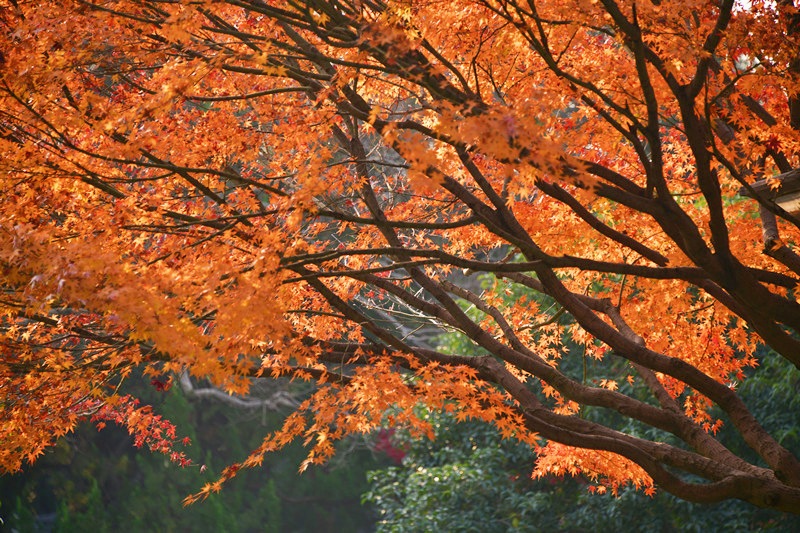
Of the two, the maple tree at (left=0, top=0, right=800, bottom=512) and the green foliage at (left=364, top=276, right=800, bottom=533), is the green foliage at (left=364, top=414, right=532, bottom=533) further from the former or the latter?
the maple tree at (left=0, top=0, right=800, bottom=512)

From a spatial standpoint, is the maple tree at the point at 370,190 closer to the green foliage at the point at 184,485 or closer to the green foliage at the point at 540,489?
the green foliage at the point at 540,489

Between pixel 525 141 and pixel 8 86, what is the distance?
256 cm

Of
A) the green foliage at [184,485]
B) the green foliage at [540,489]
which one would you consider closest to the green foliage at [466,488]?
the green foliage at [540,489]

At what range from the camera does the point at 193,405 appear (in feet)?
50.4

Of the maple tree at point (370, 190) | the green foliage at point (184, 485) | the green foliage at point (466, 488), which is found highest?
the maple tree at point (370, 190)

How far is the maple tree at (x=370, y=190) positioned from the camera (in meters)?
3.44

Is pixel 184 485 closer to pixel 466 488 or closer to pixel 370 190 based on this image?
pixel 466 488

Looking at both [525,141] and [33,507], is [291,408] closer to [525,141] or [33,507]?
[33,507]

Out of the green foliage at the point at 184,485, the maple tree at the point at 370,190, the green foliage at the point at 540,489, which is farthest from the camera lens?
the green foliage at the point at 184,485

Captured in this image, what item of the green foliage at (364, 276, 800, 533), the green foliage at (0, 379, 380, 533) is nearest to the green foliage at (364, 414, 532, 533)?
the green foliage at (364, 276, 800, 533)

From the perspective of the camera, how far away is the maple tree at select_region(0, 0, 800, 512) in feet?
11.3

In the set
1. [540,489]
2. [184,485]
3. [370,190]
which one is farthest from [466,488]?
[370,190]

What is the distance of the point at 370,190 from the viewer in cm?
530

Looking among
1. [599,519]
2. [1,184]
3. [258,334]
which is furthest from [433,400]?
[599,519]
